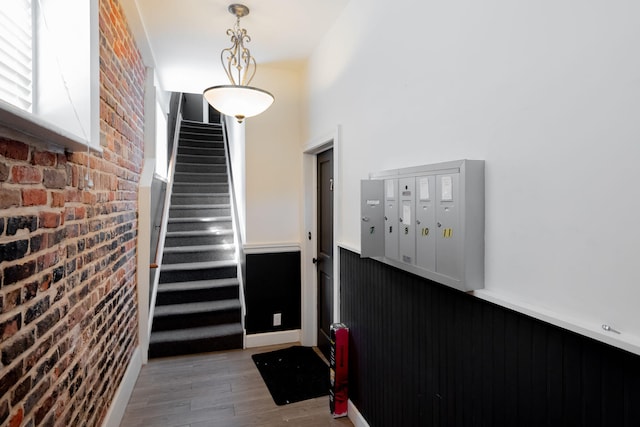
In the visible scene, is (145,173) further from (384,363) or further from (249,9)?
(384,363)

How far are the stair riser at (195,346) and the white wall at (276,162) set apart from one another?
952mm

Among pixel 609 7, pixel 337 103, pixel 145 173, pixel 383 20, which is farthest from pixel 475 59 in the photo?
pixel 145 173

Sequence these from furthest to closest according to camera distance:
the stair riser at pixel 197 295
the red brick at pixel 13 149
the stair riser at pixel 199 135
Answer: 1. the stair riser at pixel 199 135
2. the stair riser at pixel 197 295
3. the red brick at pixel 13 149

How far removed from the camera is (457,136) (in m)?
1.34

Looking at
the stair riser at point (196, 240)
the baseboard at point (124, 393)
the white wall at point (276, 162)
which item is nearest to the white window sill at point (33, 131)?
the baseboard at point (124, 393)

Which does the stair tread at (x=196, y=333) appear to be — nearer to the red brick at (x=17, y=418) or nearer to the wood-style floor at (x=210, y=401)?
the wood-style floor at (x=210, y=401)

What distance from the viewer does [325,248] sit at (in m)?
3.24

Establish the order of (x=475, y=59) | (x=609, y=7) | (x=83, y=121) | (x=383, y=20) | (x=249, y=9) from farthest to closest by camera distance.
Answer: (x=249, y=9) < (x=383, y=20) < (x=83, y=121) < (x=475, y=59) < (x=609, y=7)

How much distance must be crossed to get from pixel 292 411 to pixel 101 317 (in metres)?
1.36

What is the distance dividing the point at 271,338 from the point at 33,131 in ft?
9.38

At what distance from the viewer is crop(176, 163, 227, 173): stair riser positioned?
5.86 metres

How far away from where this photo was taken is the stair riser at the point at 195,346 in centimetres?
326

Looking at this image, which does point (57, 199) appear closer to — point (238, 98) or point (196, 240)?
point (238, 98)

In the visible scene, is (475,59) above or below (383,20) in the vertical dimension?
below
